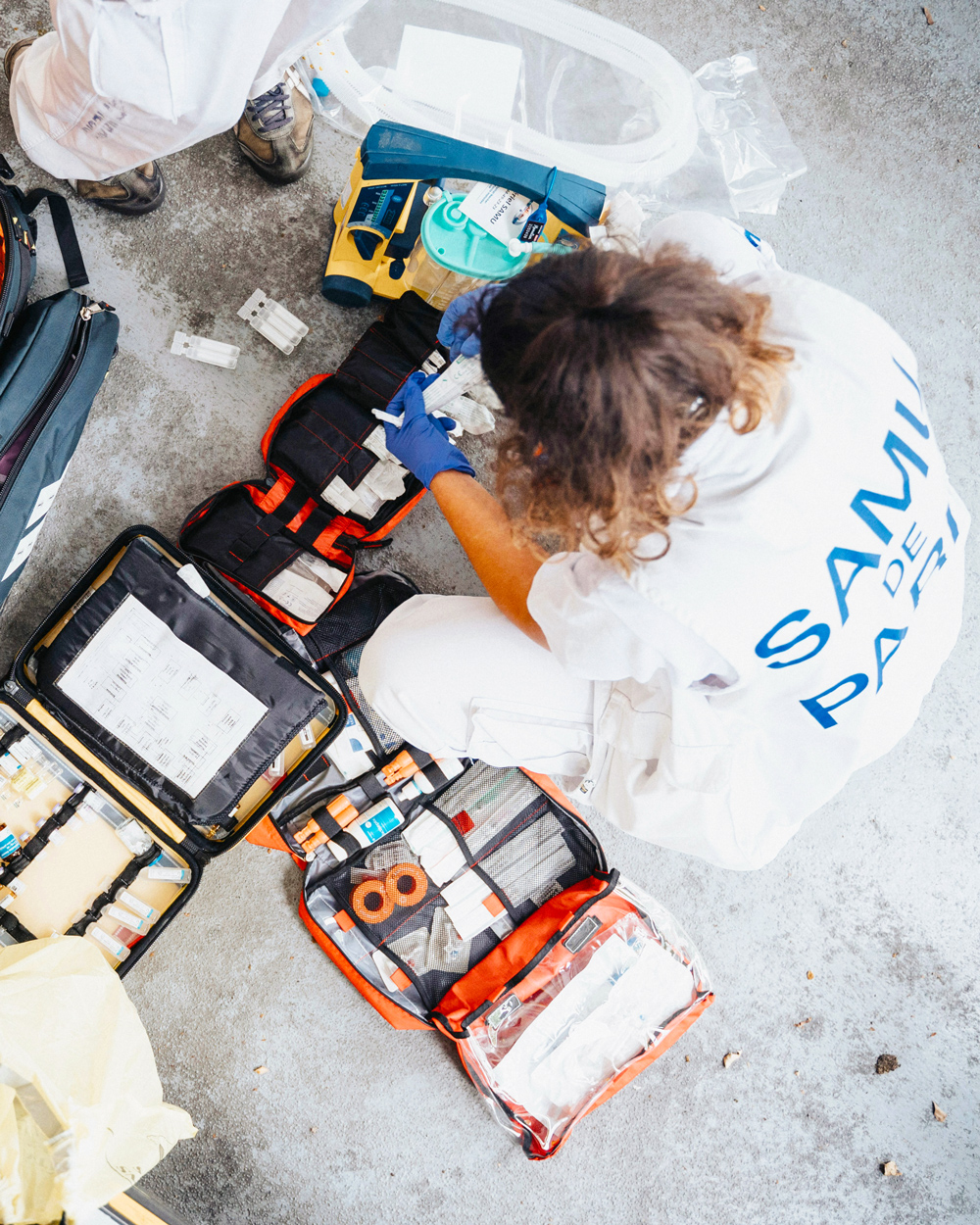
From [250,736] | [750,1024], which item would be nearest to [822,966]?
[750,1024]

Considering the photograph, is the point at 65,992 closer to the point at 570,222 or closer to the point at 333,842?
the point at 333,842

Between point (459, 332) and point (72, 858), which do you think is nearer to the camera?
point (459, 332)

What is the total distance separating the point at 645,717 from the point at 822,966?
0.86 m

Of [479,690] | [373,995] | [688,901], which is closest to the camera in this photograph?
[479,690]

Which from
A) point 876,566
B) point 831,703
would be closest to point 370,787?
point 831,703

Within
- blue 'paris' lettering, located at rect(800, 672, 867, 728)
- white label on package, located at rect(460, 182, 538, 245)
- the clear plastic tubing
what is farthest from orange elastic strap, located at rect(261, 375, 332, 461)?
blue 'paris' lettering, located at rect(800, 672, 867, 728)

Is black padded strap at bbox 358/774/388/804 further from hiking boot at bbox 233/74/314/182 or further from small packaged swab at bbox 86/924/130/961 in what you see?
hiking boot at bbox 233/74/314/182

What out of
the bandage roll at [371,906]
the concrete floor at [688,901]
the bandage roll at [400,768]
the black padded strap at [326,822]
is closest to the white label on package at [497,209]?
the concrete floor at [688,901]

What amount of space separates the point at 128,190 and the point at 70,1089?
142 cm

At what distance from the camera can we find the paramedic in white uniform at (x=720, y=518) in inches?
26.3

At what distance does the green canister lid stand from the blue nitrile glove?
7.3 inches

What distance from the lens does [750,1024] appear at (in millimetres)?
1524

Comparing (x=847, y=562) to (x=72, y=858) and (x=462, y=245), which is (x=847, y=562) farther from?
(x=72, y=858)

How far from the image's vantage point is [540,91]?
139cm
